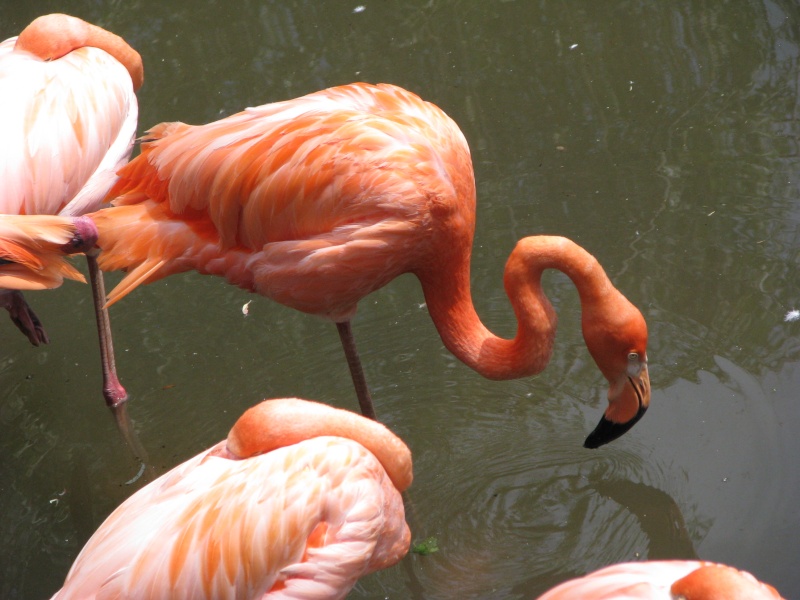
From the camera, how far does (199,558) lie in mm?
2758

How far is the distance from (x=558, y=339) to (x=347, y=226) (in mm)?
1273

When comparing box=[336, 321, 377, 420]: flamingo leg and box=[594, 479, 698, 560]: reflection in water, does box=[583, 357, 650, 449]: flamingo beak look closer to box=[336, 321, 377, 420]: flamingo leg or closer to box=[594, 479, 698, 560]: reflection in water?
box=[594, 479, 698, 560]: reflection in water

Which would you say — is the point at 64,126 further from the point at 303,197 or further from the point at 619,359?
the point at 619,359

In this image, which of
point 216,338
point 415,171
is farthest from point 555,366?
point 216,338

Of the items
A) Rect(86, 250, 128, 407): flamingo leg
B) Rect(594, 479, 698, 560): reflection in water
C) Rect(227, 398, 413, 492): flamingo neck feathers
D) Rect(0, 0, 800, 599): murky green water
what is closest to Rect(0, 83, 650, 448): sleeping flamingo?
Rect(594, 479, 698, 560): reflection in water

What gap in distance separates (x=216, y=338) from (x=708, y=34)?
367 cm

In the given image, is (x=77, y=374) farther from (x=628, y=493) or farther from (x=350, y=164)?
(x=628, y=493)

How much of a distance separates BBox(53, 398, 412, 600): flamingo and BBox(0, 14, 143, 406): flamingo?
4.95 ft

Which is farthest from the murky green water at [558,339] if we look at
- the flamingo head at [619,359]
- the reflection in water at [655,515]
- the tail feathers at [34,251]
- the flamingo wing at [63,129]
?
the tail feathers at [34,251]

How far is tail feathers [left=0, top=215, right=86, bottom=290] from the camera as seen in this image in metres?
3.28

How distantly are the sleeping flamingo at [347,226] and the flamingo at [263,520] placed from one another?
83cm

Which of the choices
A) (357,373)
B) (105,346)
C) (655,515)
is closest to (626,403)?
(655,515)

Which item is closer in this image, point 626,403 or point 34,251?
point 34,251

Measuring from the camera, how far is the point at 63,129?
412 centimetres
